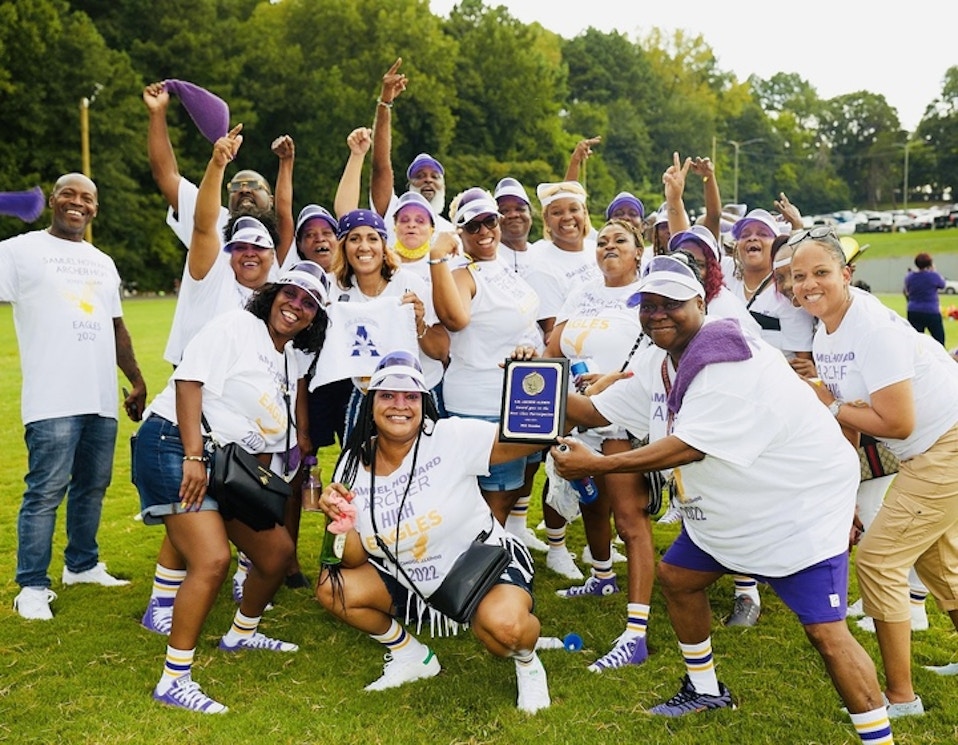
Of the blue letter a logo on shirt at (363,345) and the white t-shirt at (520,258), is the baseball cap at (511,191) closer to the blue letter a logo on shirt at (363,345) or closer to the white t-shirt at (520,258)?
the white t-shirt at (520,258)

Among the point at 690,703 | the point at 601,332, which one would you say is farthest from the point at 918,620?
the point at 601,332

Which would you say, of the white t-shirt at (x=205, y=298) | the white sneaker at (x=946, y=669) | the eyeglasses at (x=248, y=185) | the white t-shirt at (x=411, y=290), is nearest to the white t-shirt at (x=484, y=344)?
the white t-shirt at (x=411, y=290)

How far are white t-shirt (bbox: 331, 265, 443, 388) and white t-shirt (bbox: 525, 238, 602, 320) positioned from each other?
3.49 feet

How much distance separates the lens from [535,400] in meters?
4.24

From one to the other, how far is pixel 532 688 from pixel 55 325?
3808 mm

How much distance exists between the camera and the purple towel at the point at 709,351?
370cm

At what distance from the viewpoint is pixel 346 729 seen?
4.40 m

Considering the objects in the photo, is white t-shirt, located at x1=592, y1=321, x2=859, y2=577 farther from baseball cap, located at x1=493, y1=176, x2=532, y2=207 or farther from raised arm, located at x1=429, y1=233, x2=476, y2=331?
baseball cap, located at x1=493, y1=176, x2=532, y2=207

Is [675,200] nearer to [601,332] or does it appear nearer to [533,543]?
[601,332]

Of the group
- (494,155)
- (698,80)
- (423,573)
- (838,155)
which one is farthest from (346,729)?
(838,155)

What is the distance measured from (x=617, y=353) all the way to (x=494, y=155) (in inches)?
2174

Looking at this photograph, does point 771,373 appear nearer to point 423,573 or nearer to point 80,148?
point 423,573

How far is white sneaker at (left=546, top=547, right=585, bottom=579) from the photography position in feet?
21.8

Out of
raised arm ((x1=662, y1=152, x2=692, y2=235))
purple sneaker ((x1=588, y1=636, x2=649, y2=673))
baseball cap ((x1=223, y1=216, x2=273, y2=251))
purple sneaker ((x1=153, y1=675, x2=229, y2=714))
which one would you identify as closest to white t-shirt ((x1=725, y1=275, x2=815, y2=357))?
raised arm ((x1=662, y1=152, x2=692, y2=235))
